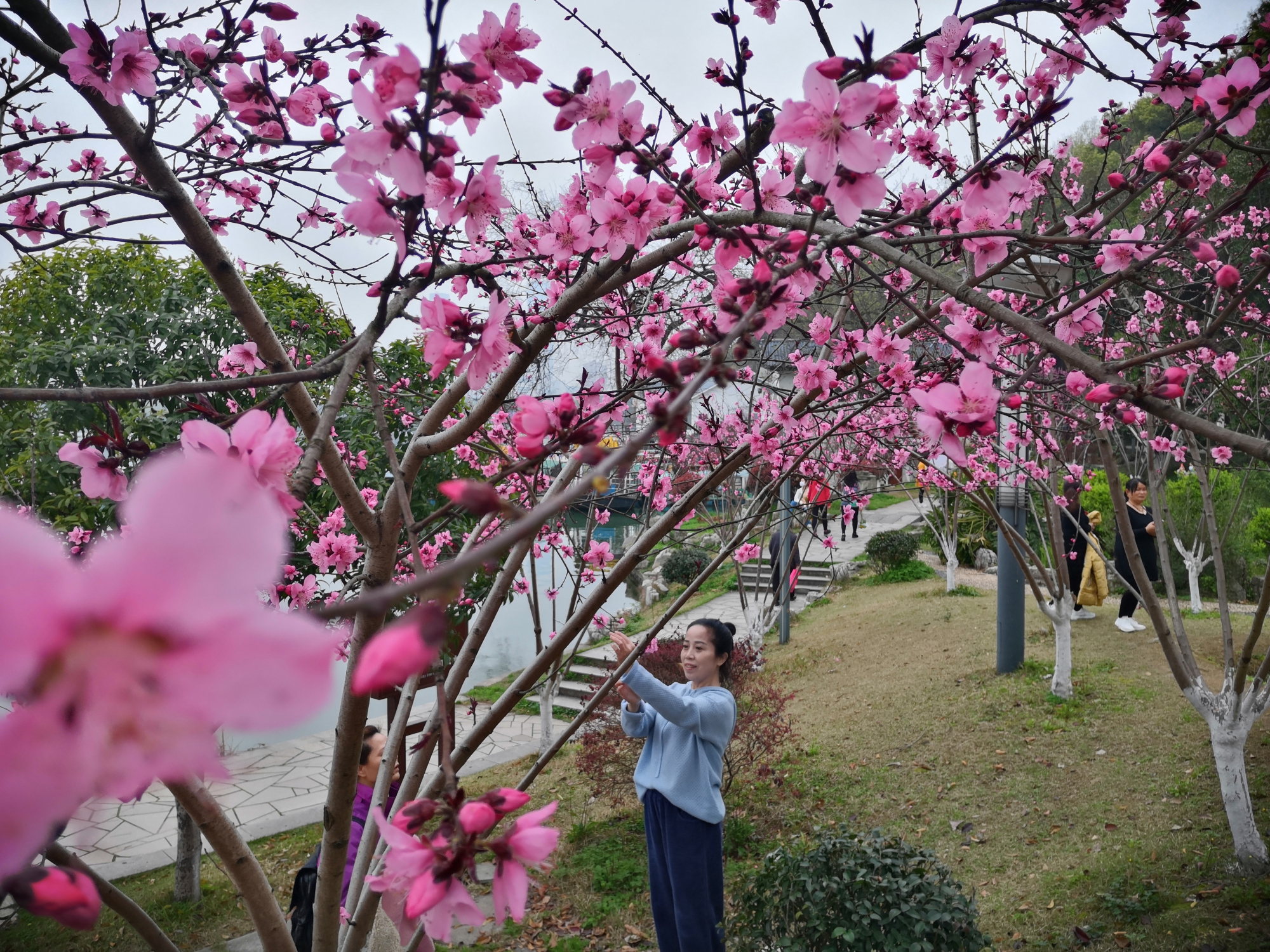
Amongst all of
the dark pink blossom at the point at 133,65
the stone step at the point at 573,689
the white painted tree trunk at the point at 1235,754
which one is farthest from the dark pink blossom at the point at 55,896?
the stone step at the point at 573,689

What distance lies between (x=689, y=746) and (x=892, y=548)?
10.1 meters

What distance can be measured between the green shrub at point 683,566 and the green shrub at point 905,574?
2.82 metres

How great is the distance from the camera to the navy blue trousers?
3047mm

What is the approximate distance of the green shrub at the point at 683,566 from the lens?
41.1 feet

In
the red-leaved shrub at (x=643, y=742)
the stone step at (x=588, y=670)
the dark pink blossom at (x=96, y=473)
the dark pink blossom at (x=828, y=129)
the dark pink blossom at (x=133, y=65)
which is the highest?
the dark pink blossom at (x=133, y=65)

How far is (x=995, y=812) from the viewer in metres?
4.79

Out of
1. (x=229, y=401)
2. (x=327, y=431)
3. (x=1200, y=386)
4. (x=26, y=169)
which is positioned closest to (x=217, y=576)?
(x=327, y=431)

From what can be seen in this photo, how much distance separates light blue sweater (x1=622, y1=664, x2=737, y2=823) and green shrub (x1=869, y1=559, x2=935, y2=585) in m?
9.60

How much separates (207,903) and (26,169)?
449cm

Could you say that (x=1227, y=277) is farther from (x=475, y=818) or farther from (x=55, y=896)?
(x=55, y=896)

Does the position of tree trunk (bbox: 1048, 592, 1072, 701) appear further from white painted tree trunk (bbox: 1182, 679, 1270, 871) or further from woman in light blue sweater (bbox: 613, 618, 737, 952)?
woman in light blue sweater (bbox: 613, 618, 737, 952)

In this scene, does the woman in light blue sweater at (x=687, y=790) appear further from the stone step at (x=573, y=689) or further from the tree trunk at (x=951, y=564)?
the tree trunk at (x=951, y=564)

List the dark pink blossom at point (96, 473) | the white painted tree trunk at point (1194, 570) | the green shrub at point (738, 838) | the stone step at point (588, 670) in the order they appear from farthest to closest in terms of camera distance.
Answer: the stone step at point (588, 670)
the white painted tree trunk at point (1194, 570)
the green shrub at point (738, 838)
the dark pink blossom at point (96, 473)

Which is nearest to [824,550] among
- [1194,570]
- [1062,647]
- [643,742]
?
[1194,570]
